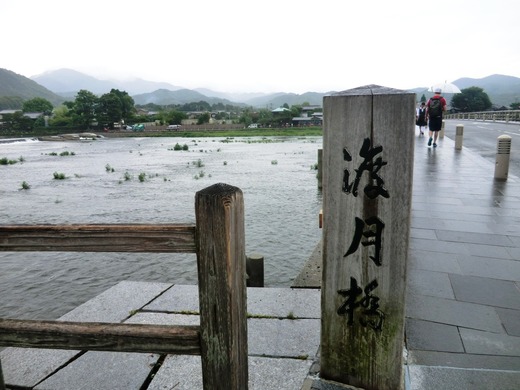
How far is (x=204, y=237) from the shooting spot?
1.64 metres

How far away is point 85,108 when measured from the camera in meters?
75.2

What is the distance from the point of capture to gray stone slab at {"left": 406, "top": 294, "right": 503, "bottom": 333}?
300 cm

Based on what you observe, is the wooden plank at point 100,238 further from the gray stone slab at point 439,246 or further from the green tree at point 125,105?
the green tree at point 125,105

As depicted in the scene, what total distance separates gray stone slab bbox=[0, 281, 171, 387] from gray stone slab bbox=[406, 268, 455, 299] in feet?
8.75

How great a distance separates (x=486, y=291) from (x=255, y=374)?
2336 mm

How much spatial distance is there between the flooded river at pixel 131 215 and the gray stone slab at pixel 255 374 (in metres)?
3.54

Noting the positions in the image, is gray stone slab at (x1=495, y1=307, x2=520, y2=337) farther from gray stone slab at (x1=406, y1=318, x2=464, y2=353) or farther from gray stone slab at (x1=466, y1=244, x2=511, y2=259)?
gray stone slab at (x1=466, y1=244, x2=511, y2=259)

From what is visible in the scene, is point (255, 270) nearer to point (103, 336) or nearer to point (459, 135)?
point (103, 336)

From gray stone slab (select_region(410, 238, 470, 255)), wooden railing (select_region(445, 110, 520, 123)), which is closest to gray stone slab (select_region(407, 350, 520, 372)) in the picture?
gray stone slab (select_region(410, 238, 470, 255))

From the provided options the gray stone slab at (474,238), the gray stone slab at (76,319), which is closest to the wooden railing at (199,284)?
the gray stone slab at (76,319)

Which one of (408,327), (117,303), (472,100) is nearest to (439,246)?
(408,327)

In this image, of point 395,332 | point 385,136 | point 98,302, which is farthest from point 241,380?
point 98,302

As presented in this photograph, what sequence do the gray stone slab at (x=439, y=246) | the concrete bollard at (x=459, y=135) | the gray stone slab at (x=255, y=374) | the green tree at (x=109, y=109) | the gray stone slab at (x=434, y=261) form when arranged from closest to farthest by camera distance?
the gray stone slab at (x=255, y=374), the gray stone slab at (x=434, y=261), the gray stone slab at (x=439, y=246), the concrete bollard at (x=459, y=135), the green tree at (x=109, y=109)

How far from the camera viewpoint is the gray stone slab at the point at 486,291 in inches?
132
